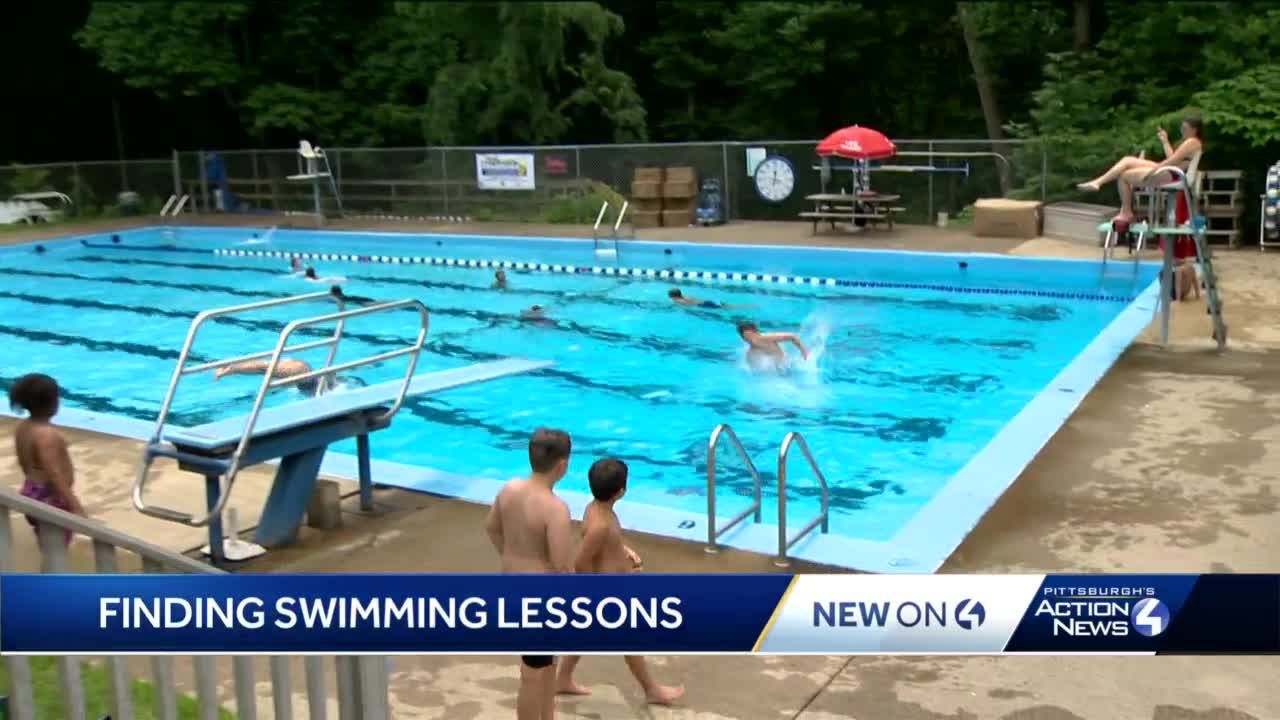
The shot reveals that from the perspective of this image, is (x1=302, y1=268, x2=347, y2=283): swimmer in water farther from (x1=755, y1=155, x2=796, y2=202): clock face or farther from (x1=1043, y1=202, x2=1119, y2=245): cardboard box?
(x1=1043, y1=202, x2=1119, y2=245): cardboard box

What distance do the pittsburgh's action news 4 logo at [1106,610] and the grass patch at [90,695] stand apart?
93.5 inches

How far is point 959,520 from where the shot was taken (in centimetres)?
663

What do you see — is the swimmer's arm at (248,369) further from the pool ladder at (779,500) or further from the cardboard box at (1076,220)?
the cardboard box at (1076,220)

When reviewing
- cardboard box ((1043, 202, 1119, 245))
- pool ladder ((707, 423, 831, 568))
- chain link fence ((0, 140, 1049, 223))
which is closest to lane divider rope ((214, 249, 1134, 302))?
cardboard box ((1043, 202, 1119, 245))

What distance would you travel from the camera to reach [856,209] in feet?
69.4

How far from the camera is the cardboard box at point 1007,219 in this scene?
19203mm

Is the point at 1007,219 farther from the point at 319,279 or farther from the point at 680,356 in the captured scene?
the point at 319,279

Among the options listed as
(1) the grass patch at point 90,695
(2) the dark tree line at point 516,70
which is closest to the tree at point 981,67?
(2) the dark tree line at point 516,70

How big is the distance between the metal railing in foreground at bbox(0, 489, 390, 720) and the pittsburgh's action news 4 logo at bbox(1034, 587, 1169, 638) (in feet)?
5.68

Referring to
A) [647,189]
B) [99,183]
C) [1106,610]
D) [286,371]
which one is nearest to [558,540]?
[1106,610]

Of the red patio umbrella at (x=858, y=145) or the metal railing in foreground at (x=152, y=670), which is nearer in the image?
the metal railing in foreground at (x=152, y=670)

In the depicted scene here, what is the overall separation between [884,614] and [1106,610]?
515 millimetres

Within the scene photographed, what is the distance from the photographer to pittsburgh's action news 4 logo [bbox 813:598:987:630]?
3070 millimetres

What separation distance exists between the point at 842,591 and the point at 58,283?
19.9 meters
